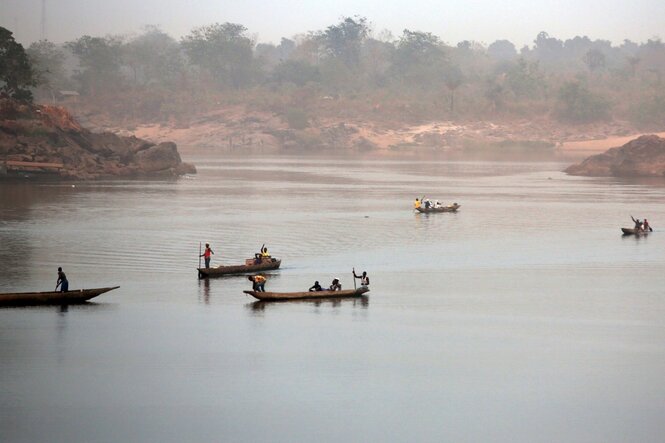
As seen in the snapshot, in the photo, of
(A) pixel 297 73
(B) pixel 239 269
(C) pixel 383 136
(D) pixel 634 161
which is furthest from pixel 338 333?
(A) pixel 297 73

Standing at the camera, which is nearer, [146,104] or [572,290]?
[572,290]

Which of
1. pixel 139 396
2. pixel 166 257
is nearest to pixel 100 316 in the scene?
pixel 139 396

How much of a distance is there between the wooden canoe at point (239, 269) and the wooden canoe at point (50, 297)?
4608mm

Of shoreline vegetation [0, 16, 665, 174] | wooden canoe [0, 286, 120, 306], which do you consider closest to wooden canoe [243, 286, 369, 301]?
wooden canoe [0, 286, 120, 306]

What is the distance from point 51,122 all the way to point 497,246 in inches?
1707

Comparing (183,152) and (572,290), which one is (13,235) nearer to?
(572,290)

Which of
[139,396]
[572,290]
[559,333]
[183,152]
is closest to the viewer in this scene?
[139,396]

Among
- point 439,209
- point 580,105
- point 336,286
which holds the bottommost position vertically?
point 336,286

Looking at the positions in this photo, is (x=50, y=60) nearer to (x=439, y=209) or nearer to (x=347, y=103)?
(x=347, y=103)

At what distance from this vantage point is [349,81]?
15638 centimetres

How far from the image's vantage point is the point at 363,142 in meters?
135

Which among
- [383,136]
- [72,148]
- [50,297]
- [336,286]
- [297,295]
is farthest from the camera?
[383,136]

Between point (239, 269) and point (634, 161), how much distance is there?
60.8 m

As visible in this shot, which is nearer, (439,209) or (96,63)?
(439,209)
